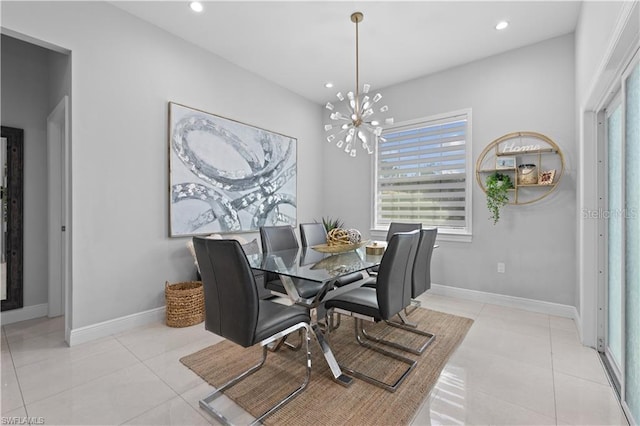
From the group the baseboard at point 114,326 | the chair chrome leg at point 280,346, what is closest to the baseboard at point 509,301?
the chair chrome leg at point 280,346

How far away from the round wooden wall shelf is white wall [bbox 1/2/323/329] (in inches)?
134

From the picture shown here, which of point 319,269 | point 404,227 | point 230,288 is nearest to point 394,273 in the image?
point 319,269

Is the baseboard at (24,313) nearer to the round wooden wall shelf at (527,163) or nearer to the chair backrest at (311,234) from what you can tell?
the chair backrest at (311,234)

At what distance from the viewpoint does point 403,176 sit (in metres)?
4.27

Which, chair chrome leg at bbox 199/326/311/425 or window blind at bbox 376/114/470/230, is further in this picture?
window blind at bbox 376/114/470/230

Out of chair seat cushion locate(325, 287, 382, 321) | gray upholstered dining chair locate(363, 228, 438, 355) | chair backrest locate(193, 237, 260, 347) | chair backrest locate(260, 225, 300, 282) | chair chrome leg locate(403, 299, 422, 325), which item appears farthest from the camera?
chair chrome leg locate(403, 299, 422, 325)

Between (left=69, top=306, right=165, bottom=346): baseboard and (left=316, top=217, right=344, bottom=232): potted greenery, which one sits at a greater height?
(left=316, top=217, right=344, bottom=232): potted greenery

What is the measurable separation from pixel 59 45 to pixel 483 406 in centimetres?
397

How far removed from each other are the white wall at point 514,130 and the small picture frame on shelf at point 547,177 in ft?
0.43

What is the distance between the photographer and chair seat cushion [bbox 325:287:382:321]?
1971 mm

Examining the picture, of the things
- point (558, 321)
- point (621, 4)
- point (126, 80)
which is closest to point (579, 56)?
point (621, 4)

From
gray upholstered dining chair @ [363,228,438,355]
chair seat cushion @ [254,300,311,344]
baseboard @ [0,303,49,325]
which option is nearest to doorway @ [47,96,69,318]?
baseboard @ [0,303,49,325]

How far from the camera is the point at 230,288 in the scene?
1.56 m

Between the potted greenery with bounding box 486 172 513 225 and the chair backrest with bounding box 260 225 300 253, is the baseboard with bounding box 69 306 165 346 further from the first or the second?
the potted greenery with bounding box 486 172 513 225
